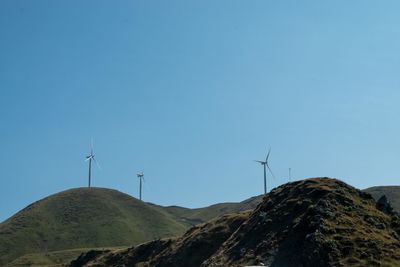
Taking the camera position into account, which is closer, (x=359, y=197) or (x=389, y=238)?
(x=389, y=238)

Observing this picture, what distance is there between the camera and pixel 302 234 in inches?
3969

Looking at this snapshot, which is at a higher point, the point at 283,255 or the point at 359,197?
the point at 359,197

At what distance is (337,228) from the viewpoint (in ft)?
324

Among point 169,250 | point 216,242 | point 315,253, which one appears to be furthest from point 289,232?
point 169,250

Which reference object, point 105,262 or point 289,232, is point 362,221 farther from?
point 105,262

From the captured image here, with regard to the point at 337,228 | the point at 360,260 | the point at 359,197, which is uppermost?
the point at 359,197

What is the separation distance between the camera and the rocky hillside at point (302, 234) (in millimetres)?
92438

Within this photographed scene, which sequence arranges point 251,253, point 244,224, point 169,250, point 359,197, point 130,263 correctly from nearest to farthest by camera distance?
point 251,253, point 359,197, point 244,224, point 169,250, point 130,263

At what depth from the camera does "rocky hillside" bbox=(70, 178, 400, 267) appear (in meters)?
92.4

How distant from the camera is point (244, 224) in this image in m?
123

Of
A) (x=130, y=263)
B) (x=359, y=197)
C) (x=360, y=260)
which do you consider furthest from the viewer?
(x=130, y=263)

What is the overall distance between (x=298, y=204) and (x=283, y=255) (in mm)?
14696

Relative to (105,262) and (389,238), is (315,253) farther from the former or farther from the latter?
(105,262)

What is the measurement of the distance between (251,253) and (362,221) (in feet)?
62.9
